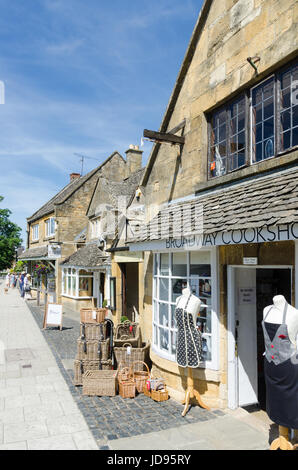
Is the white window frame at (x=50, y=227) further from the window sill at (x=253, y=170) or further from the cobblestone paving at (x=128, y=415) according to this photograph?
the window sill at (x=253, y=170)

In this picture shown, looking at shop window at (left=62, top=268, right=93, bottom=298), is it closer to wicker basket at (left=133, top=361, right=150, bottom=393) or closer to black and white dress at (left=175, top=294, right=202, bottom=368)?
wicker basket at (left=133, top=361, right=150, bottom=393)

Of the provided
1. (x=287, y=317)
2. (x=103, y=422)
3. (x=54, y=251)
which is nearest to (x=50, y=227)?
(x=54, y=251)

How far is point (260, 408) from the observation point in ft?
19.5

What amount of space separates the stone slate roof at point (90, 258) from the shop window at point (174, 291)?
7.77 m

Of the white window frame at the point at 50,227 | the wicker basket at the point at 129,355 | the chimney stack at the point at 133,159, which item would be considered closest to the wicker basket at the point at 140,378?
the wicker basket at the point at 129,355

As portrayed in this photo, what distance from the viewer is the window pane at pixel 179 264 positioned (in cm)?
659

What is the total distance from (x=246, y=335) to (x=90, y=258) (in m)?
12.1

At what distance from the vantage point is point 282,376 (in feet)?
13.7

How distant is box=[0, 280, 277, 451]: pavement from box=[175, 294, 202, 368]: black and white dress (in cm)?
82

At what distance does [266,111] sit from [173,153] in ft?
8.90

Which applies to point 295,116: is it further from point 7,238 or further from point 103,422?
point 7,238

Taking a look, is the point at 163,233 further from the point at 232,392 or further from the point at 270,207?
the point at 232,392

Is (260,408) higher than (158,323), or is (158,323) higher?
(158,323)

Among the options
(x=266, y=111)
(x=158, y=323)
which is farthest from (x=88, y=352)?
(x=266, y=111)
